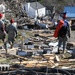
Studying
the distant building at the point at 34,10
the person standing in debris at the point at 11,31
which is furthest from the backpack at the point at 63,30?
the distant building at the point at 34,10

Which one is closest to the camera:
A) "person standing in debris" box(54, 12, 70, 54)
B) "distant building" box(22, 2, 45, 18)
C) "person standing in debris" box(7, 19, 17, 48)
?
"person standing in debris" box(54, 12, 70, 54)

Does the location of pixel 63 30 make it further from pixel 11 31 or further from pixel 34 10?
pixel 34 10

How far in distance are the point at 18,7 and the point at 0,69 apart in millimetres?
28799

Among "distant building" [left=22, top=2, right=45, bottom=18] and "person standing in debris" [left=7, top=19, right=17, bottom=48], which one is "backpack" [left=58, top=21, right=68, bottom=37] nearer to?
"person standing in debris" [left=7, top=19, right=17, bottom=48]

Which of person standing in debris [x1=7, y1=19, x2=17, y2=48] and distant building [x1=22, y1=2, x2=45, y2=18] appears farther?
distant building [x1=22, y1=2, x2=45, y2=18]

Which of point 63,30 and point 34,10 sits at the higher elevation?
point 63,30

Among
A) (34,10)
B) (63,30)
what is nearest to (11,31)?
(63,30)

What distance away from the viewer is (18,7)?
4019 centimetres

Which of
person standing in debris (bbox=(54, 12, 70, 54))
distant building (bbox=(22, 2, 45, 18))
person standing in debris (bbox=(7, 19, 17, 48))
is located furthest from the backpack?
distant building (bbox=(22, 2, 45, 18))

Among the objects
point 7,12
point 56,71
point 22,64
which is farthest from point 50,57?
point 7,12

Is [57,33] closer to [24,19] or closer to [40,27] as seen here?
[40,27]

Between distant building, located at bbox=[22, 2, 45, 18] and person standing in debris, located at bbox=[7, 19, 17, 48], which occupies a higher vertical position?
person standing in debris, located at bbox=[7, 19, 17, 48]

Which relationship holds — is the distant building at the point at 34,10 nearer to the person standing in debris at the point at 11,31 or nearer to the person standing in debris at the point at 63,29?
the person standing in debris at the point at 11,31

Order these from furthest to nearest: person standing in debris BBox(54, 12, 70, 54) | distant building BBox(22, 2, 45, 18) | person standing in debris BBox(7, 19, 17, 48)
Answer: distant building BBox(22, 2, 45, 18), person standing in debris BBox(7, 19, 17, 48), person standing in debris BBox(54, 12, 70, 54)
